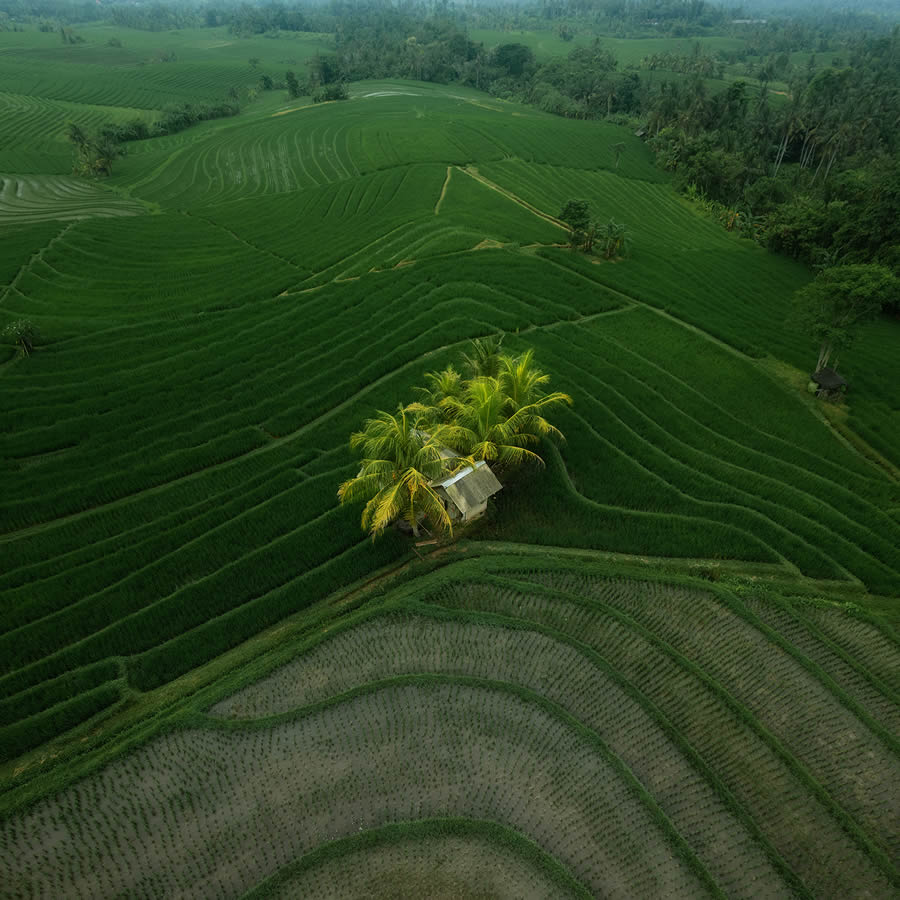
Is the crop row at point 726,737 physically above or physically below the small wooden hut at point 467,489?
below

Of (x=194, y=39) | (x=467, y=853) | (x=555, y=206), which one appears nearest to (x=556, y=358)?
(x=467, y=853)

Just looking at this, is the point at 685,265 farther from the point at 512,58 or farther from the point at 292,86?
the point at 512,58

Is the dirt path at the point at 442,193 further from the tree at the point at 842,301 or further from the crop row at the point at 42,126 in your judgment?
the crop row at the point at 42,126

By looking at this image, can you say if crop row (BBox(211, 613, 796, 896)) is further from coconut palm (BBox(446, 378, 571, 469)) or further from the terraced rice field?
coconut palm (BBox(446, 378, 571, 469))

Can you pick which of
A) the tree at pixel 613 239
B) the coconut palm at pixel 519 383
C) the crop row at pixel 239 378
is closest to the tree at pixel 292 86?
the tree at pixel 613 239

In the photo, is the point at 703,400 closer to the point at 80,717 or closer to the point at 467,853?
the point at 467,853

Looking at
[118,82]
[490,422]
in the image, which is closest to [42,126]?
[118,82]
